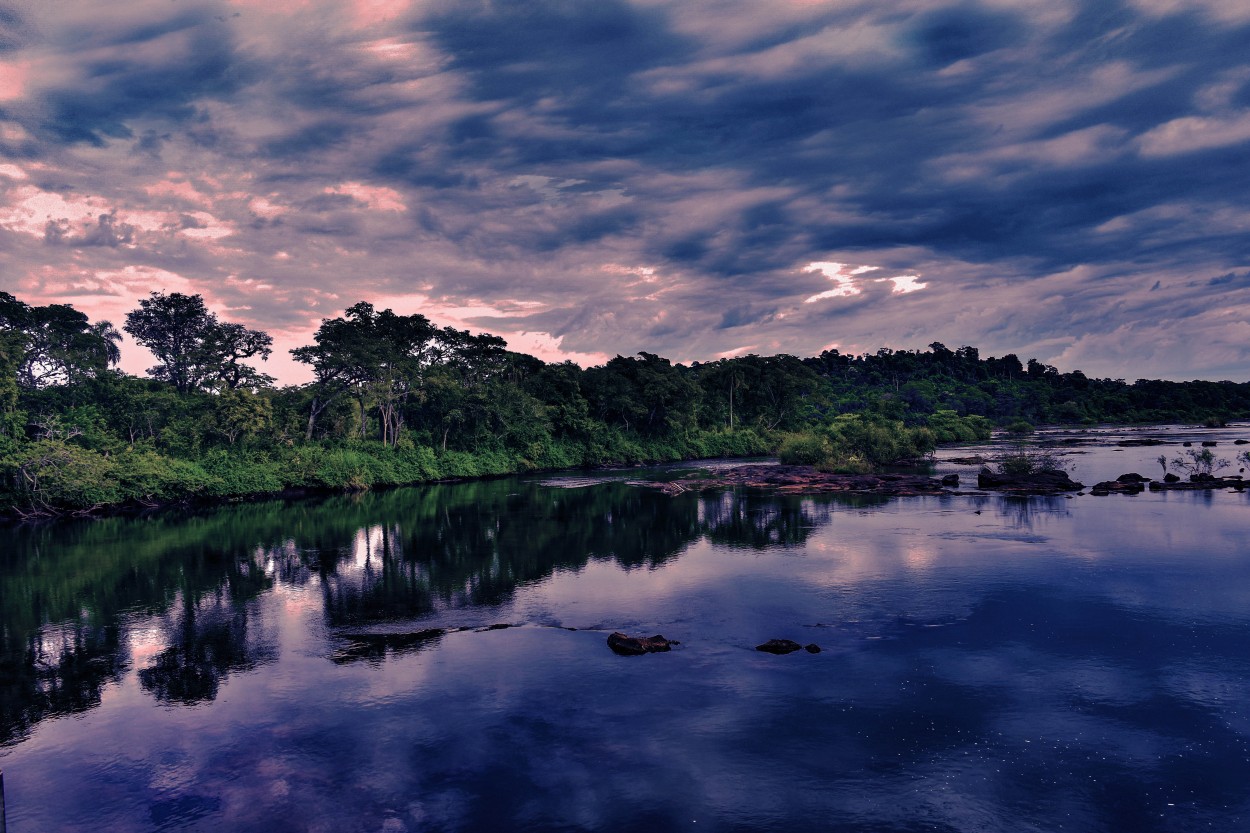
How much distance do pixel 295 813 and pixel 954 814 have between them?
11.2 meters

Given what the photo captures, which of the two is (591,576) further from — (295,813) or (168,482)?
(168,482)

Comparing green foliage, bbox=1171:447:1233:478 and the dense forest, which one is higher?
the dense forest

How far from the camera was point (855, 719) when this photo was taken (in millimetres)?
15164

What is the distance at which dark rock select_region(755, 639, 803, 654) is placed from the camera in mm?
19438

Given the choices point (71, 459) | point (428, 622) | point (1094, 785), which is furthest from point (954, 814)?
point (71, 459)

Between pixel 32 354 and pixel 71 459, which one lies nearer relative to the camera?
pixel 71 459

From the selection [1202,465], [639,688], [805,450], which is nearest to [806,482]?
[805,450]

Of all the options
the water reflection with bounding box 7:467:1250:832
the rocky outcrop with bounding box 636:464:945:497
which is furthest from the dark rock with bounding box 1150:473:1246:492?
the water reflection with bounding box 7:467:1250:832

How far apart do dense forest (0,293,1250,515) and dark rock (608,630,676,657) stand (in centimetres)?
4213

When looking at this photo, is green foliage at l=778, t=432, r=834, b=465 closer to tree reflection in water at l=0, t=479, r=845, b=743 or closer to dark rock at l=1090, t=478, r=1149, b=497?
tree reflection in water at l=0, t=479, r=845, b=743

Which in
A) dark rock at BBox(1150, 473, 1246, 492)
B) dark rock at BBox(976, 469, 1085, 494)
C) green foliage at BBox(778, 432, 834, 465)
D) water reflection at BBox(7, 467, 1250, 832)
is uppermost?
green foliage at BBox(778, 432, 834, 465)

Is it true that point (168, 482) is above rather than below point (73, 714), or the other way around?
above

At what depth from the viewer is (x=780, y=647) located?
1947 cm

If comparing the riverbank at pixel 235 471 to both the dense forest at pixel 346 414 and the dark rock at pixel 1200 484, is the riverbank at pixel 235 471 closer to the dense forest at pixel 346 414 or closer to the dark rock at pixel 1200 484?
the dense forest at pixel 346 414
